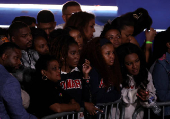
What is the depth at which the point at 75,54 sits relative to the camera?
10.5ft

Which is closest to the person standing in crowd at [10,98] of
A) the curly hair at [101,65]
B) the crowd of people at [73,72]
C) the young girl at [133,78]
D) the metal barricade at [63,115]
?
the crowd of people at [73,72]

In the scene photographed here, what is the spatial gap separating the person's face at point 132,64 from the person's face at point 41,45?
38.4 inches

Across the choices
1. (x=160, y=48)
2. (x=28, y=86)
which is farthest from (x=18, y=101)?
(x=160, y=48)

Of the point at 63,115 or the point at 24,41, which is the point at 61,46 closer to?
the point at 24,41

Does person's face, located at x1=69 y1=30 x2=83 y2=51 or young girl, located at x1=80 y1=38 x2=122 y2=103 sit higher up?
person's face, located at x1=69 y1=30 x2=83 y2=51

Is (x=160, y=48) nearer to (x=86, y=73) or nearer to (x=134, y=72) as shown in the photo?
(x=134, y=72)

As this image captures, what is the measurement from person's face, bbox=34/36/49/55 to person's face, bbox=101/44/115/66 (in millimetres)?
719

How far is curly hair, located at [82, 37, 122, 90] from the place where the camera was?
3.17 m

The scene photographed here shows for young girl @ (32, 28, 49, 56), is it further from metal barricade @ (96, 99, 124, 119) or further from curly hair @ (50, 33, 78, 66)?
metal barricade @ (96, 99, 124, 119)

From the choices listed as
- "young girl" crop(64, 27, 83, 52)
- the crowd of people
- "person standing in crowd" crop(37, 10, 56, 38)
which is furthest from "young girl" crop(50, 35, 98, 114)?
"person standing in crowd" crop(37, 10, 56, 38)

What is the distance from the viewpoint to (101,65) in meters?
3.21

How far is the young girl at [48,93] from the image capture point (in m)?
2.65

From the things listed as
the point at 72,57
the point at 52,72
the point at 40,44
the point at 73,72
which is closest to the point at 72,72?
the point at 73,72

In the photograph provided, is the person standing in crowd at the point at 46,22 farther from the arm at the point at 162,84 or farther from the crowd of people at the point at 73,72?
the arm at the point at 162,84
